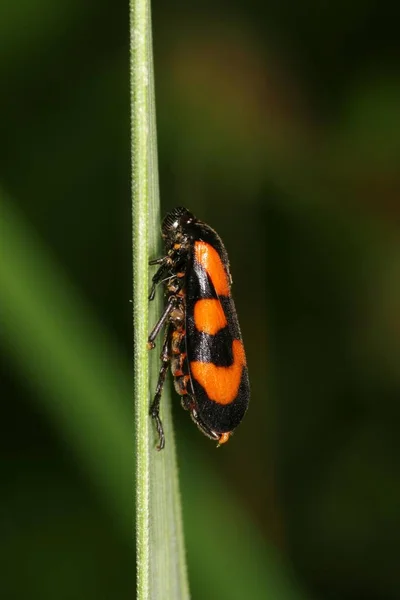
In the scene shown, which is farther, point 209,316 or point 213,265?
point 213,265

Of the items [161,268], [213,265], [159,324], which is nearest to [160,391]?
[159,324]

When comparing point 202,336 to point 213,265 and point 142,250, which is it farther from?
point 142,250

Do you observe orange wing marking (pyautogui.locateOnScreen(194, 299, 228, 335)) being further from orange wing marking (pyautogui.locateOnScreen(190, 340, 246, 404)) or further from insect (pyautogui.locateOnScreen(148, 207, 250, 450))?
orange wing marking (pyautogui.locateOnScreen(190, 340, 246, 404))

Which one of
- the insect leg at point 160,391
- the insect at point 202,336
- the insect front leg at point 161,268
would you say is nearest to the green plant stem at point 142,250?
the insect leg at point 160,391

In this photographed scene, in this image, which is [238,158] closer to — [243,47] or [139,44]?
[243,47]
